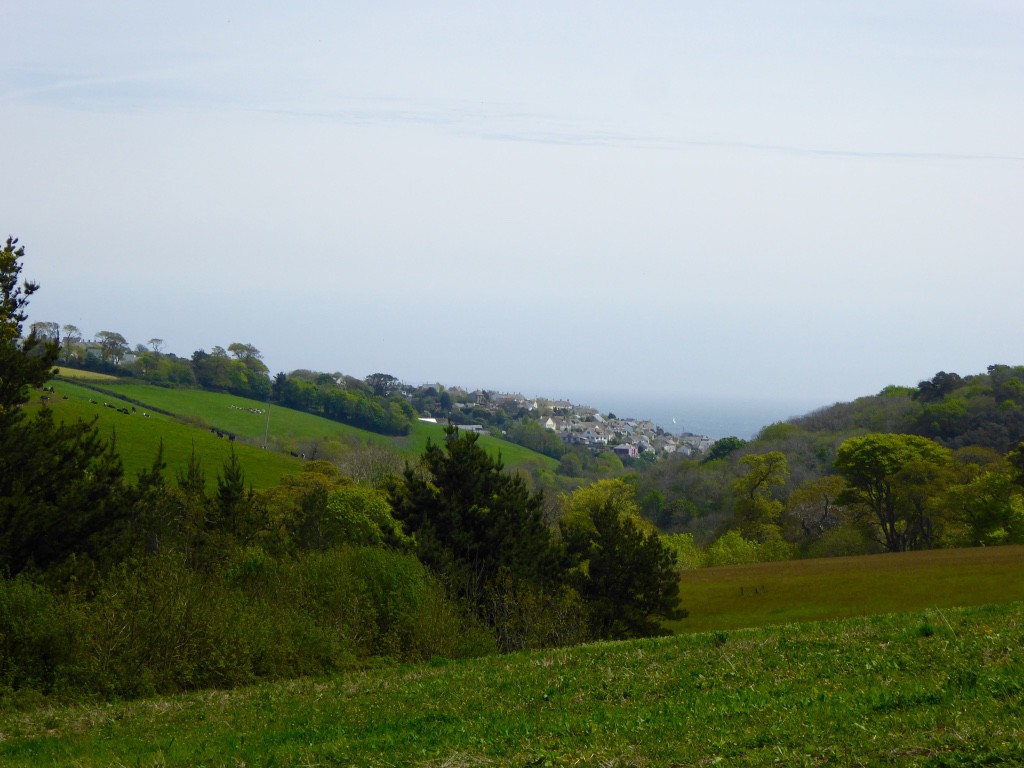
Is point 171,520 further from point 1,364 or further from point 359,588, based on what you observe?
point 359,588

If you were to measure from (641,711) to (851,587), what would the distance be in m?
39.1

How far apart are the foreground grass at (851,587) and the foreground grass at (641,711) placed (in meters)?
24.8

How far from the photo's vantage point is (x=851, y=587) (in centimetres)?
4622

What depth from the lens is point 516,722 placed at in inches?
426

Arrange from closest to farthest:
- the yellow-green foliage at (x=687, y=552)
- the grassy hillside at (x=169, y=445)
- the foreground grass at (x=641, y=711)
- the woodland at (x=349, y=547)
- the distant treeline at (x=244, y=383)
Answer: the foreground grass at (x=641, y=711)
the woodland at (x=349, y=547)
the yellow-green foliage at (x=687, y=552)
the grassy hillside at (x=169, y=445)
the distant treeline at (x=244, y=383)

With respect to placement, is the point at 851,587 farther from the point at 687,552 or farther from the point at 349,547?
the point at 687,552

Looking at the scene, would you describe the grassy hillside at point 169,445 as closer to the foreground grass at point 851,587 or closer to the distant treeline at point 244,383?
the distant treeline at point 244,383

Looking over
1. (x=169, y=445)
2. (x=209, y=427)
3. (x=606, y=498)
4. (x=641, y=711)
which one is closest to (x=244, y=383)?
(x=209, y=427)

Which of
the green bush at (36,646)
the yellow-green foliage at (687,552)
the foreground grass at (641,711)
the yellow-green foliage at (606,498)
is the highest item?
the foreground grass at (641,711)

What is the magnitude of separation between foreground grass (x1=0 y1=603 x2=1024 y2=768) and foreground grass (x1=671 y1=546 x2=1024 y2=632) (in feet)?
81.4

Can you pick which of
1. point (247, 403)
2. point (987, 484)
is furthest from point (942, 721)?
point (247, 403)

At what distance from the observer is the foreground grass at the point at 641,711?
8.18 meters

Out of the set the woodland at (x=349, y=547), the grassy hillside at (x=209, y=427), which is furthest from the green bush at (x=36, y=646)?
the grassy hillside at (x=209, y=427)

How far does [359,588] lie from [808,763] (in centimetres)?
2133
